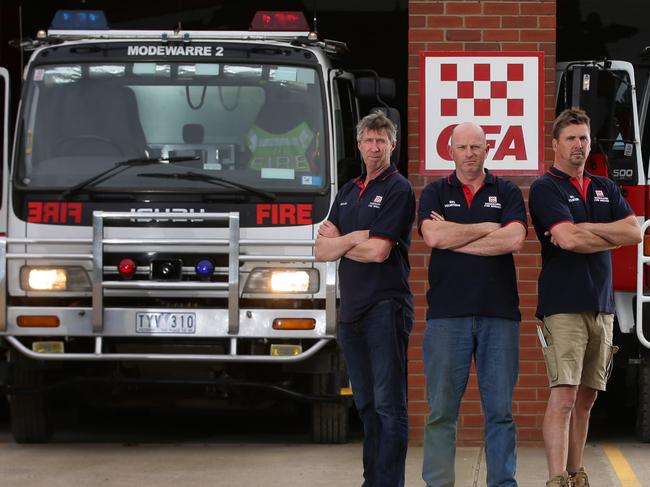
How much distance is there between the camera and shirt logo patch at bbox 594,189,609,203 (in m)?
7.29

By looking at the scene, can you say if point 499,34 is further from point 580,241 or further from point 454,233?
point 454,233

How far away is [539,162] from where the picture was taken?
9.24 metres

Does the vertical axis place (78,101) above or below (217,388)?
above

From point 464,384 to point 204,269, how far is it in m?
2.52

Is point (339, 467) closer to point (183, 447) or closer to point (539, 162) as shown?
point (183, 447)

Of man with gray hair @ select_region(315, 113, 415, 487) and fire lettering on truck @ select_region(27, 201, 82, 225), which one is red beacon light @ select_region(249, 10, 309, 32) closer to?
fire lettering on truck @ select_region(27, 201, 82, 225)

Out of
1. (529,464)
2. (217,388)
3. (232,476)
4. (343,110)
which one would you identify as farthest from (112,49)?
(529,464)

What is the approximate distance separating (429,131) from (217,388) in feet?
6.96

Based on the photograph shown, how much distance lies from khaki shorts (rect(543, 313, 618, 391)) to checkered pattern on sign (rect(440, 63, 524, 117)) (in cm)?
230

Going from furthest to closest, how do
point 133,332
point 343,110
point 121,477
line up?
point 343,110 < point 133,332 < point 121,477

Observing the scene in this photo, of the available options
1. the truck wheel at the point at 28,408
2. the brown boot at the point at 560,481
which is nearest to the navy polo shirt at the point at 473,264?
the brown boot at the point at 560,481

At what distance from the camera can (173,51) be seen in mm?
9508

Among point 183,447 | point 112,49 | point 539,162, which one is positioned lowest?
point 183,447

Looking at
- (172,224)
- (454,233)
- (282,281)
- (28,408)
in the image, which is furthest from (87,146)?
(454,233)
